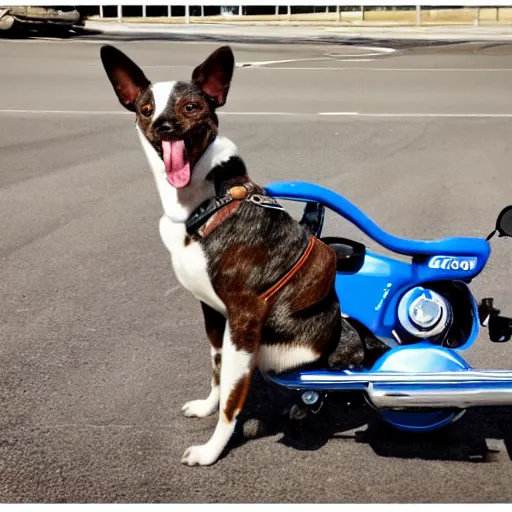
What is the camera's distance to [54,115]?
1187 centimetres

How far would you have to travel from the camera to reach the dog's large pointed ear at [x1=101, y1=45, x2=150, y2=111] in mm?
2918

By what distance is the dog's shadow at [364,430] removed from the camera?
351cm

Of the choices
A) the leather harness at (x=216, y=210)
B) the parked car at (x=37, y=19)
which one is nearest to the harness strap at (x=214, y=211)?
the leather harness at (x=216, y=210)

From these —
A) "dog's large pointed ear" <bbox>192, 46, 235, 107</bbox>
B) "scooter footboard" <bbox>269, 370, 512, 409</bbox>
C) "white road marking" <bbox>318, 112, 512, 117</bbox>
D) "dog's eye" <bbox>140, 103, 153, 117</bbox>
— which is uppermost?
"dog's large pointed ear" <bbox>192, 46, 235, 107</bbox>

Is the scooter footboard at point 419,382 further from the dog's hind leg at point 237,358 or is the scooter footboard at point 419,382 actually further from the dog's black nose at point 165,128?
the dog's black nose at point 165,128

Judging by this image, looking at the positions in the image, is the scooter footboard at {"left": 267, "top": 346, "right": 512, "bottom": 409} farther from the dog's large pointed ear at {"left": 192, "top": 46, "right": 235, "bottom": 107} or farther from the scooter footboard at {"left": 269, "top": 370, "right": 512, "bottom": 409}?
the dog's large pointed ear at {"left": 192, "top": 46, "right": 235, "bottom": 107}

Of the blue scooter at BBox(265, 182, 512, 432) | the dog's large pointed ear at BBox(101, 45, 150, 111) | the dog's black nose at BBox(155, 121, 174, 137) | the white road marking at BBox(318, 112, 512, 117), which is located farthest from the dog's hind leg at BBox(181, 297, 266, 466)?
the white road marking at BBox(318, 112, 512, 117)

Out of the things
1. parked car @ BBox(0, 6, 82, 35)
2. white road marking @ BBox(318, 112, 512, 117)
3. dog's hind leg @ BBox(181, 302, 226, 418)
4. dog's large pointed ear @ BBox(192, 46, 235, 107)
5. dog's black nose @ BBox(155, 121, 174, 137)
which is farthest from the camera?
parked car @ BBox(0, 6, 82, 35)

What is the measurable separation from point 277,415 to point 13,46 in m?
20.6

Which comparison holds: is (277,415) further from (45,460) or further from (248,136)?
(248,136)

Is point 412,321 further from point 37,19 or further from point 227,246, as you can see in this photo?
point 37,19

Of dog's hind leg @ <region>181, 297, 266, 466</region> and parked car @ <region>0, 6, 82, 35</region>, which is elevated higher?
dog's hind leg @ <region>181, 297, 266, 466</region>

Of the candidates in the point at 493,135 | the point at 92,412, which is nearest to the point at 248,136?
the point at 493,135

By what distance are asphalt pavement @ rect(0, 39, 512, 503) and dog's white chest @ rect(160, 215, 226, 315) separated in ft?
2.54
